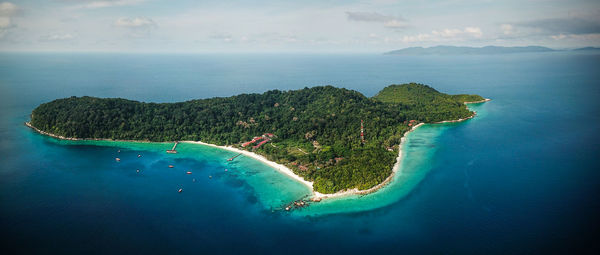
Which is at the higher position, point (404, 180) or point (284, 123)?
point (284, 123)

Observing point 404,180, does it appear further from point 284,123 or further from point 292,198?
point 284,123

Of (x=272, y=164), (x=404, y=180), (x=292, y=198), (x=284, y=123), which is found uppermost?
(x=284, y=123)

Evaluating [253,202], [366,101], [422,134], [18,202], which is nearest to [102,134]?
[18,202]

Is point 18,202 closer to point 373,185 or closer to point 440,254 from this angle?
point 373,185

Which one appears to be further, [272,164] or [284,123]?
[284,123]

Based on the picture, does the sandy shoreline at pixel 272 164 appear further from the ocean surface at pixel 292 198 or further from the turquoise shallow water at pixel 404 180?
the turquoise shallow water at pixel 404 180

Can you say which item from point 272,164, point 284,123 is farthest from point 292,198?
point 284,123

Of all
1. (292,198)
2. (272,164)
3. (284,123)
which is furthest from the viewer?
(284,123)

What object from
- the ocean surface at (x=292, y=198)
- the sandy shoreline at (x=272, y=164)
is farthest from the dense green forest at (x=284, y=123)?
the ocean surface at (x=292, y=198)

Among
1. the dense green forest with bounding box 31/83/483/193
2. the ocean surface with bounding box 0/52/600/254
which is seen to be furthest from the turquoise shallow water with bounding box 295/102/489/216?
the dense green forest with bounding box 31/83/483/193

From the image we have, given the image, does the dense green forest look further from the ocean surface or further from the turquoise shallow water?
the ocean surface
